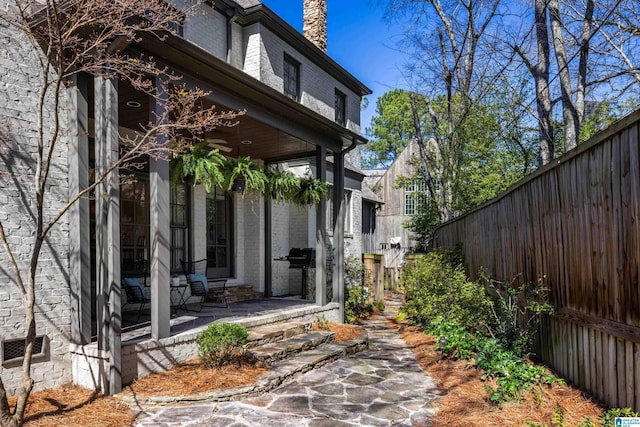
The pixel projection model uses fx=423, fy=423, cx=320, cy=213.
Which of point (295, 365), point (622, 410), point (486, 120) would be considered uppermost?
point (486, 120)

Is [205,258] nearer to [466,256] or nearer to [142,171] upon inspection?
[142,171]

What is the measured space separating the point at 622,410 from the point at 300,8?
41.2 feet

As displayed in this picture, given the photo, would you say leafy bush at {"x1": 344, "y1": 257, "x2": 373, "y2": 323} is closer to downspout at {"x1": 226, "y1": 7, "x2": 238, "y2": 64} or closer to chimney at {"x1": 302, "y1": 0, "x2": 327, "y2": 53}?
downspout at {"x1": 226, "y1": 7, "x2": 238, "y2": 64}

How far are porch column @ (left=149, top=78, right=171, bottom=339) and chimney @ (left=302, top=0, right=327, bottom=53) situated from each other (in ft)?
26.7

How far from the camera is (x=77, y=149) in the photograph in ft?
15.3

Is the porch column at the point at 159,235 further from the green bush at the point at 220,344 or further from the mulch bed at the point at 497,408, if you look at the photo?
the mulch bed at the point at 497,408

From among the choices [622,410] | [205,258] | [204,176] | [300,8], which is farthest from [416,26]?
[622,410]

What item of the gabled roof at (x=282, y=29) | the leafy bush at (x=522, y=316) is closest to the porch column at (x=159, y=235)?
the leafy bush at (x=522, y=316)

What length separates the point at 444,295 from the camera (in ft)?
23.9

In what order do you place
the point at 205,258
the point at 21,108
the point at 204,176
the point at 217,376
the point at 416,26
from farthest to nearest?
the point at 416,26
the point at 205,258
the point at 204,176
the point at 217,376
the point at 21,108

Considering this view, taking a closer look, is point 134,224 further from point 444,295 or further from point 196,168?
point 444,295

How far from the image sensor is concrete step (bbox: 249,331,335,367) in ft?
17.7

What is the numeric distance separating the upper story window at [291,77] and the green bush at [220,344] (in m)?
6.80

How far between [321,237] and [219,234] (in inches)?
105
